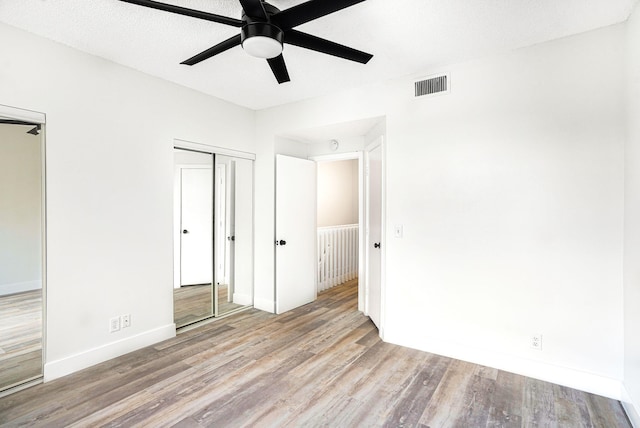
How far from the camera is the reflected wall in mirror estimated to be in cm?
244

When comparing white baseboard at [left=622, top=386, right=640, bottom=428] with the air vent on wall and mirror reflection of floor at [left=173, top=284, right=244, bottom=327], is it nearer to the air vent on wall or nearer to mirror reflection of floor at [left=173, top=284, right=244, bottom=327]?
the air vent on wall

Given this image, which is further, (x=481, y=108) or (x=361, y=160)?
(x=361, y=160)

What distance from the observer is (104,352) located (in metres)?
2.82

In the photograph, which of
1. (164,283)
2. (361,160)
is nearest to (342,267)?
(361,160)

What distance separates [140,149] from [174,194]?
22.2 inches

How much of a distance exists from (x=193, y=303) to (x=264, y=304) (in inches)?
35.2

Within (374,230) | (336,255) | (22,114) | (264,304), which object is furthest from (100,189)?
(336,255)

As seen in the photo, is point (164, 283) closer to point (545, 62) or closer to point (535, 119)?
point (535, 119)

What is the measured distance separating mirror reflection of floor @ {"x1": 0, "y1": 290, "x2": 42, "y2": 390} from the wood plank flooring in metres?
0.25

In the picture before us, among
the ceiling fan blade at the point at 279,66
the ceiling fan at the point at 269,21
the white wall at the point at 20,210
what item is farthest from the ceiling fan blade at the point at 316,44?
the white wall at the point at 20,210

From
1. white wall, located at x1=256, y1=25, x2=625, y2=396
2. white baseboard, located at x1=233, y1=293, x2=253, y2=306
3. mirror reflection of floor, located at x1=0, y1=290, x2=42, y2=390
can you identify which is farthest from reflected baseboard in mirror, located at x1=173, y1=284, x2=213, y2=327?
white wall, located at x1=256, y1=25, x2=625, y2=396

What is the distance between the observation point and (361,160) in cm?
412

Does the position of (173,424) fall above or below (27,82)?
below

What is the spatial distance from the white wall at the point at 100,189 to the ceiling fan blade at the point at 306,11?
1.93 metres
